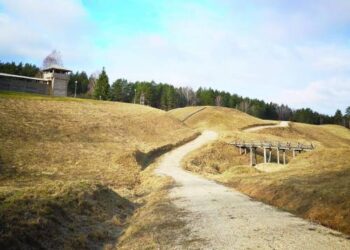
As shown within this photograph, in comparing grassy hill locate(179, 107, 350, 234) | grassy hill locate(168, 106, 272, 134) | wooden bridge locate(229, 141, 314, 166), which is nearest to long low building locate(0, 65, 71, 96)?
grassy hill locate(168, 106, 272, 134)

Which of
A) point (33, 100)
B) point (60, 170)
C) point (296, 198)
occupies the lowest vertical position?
point (60, 170)

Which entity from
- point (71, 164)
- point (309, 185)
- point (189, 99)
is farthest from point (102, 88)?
point (309, 185)

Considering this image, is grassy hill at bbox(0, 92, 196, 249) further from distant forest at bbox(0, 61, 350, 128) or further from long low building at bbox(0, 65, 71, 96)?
distant forest at bbox(0, 61, 350, 128)

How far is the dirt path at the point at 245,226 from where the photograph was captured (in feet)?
39.2

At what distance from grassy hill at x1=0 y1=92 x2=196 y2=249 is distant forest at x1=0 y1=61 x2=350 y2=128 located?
1579 inches

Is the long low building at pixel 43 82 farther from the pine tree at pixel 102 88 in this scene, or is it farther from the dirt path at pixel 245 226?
the dirt path at pixel 245 226

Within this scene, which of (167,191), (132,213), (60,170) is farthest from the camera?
(60,170)

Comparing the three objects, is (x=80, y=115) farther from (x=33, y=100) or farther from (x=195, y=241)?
(x=195, y=241)

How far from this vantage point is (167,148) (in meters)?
58.9

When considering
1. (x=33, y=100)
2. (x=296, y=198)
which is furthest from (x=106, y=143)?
(x=296, y=198)

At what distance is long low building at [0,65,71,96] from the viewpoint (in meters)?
82.4

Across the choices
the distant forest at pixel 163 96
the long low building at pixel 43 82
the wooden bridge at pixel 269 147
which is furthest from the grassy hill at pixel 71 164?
the distant forest at pixel 163 96

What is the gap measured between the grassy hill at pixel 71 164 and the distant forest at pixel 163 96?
1579 inches

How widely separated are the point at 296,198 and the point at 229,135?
2077 inches
